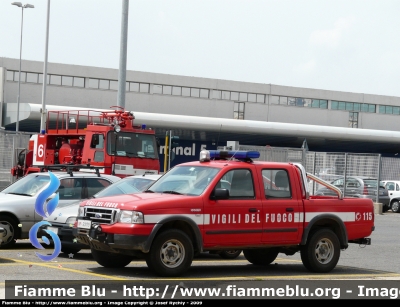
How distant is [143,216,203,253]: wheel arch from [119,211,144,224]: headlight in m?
0.25

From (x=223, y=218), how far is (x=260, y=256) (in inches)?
81.0

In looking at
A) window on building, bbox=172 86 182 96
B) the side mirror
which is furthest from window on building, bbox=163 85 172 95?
the side mirror

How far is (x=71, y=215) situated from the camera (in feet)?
45.1

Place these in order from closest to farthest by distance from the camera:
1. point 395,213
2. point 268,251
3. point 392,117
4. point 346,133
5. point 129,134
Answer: point 268,251, point 129,134, point 395,213, point 346,133, point 392,117

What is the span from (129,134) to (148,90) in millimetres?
48614

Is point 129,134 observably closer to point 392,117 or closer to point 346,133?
point 346,133

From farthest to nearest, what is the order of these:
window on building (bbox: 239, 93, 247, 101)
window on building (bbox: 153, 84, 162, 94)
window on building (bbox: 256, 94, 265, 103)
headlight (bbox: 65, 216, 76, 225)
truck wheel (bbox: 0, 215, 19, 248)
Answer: window on building (bbox: 256, 94, 265, 103)
window on building (bbox: 239, 93, 247, 101)
window on building (bbox: 153, 84, 162, 94)
truck wheel (bbox: 0, 215, 19, 248)
headlight (bbox: 65, 216, 76, 225)

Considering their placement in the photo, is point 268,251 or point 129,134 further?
point 129,134

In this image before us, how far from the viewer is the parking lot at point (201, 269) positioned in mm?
11297

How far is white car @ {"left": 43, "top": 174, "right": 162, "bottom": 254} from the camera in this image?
1341 cm

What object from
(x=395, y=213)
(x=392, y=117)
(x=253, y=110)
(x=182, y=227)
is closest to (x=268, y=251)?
(x=182, y=227)

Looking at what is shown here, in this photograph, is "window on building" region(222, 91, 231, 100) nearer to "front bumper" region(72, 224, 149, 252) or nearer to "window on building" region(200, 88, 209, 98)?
"window on building" region(200, 88, 209, 98)

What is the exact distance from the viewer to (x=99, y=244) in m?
11.3

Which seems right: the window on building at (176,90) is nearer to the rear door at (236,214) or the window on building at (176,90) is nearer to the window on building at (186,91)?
the window on building at (186,91)
